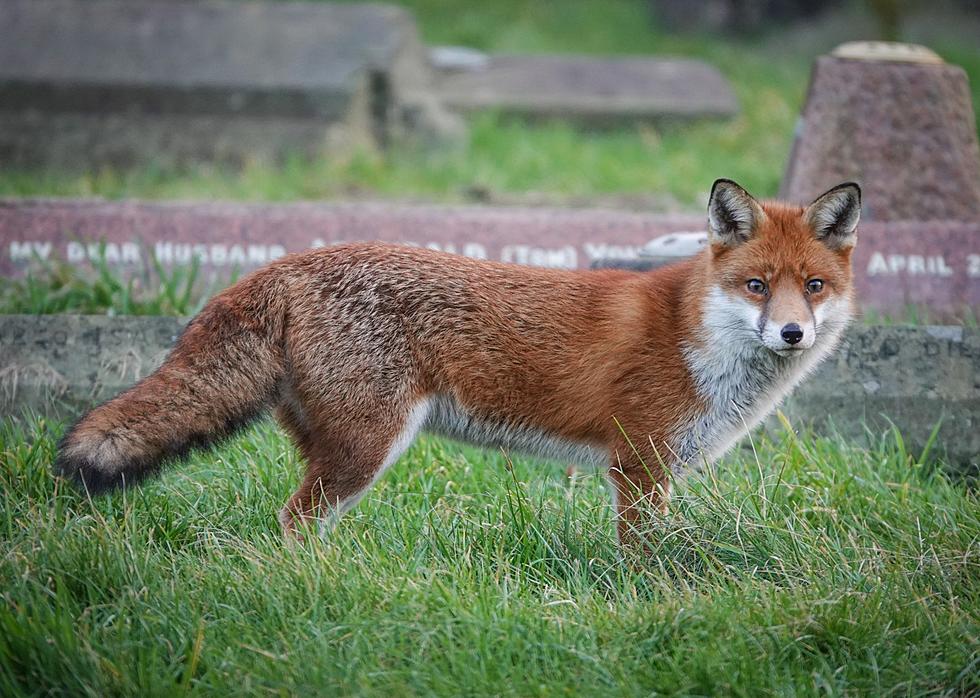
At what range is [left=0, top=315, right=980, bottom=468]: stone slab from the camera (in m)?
5.60

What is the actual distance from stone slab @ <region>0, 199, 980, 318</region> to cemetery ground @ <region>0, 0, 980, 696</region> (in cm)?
170

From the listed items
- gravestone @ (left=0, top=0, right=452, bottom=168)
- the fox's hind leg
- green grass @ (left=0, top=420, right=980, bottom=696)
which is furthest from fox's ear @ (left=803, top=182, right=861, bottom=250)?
gravestone @ (left=0, top=0, right=452, bottom=168)

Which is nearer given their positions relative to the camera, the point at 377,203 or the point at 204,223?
the point at 204,223

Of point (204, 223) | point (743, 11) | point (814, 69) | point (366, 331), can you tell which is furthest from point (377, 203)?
point (743, 11)

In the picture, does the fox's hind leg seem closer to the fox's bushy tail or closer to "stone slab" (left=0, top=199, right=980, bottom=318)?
the fox's bushy tail

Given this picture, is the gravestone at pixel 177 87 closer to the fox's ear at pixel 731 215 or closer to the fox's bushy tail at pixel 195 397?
the fox's bushy tail at pixel 195 397

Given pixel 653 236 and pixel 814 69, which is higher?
pixel 814 69

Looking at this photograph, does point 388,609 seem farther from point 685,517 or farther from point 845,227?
point 845,227

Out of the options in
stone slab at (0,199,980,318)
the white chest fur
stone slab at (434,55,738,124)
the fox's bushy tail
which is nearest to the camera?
the fox's bushy tail

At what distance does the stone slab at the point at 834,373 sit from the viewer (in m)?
5.60

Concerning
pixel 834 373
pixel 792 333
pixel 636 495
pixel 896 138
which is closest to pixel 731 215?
pixel 792 333

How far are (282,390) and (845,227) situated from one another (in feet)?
7.46

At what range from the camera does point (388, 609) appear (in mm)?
3730

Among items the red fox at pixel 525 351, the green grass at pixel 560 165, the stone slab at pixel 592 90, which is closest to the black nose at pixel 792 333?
the red fox at pixel 525 351
